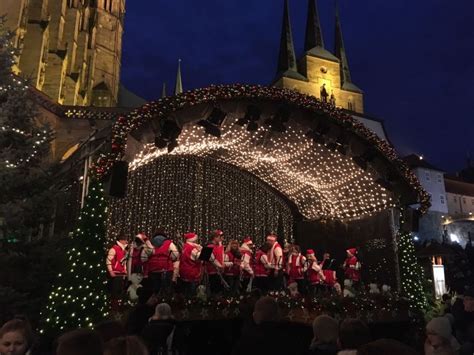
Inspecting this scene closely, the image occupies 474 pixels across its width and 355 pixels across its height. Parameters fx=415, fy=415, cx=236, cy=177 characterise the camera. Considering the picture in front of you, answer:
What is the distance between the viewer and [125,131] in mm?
10258

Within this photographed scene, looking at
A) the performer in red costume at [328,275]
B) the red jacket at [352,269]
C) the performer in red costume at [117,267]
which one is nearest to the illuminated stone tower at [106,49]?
the performer in red costume at [328,275]

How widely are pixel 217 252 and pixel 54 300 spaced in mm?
4390

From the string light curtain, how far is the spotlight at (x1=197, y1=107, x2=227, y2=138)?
181 inches

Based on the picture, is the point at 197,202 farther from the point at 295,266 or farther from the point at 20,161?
the point at 20,161

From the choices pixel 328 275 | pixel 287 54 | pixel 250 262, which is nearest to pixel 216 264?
pixel 250 262

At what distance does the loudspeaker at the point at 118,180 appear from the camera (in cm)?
999

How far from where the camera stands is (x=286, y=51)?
61.4 m

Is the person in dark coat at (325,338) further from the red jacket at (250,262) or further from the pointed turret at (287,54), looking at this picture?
the pointed turret at (287,54)

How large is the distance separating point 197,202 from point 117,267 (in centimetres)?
740

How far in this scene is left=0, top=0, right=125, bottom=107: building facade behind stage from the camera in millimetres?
25625

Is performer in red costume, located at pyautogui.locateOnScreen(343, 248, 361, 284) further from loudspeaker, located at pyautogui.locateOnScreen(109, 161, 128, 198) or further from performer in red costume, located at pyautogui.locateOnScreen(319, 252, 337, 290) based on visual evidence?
loudspeaker, located at pyautogui.locateOnScreen(109, 161, 128, 198)

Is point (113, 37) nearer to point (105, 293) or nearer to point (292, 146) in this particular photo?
point (292, 146)

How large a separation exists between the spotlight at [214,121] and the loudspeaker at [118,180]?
281cm

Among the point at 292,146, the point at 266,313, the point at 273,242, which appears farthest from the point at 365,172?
the point at 266,313
